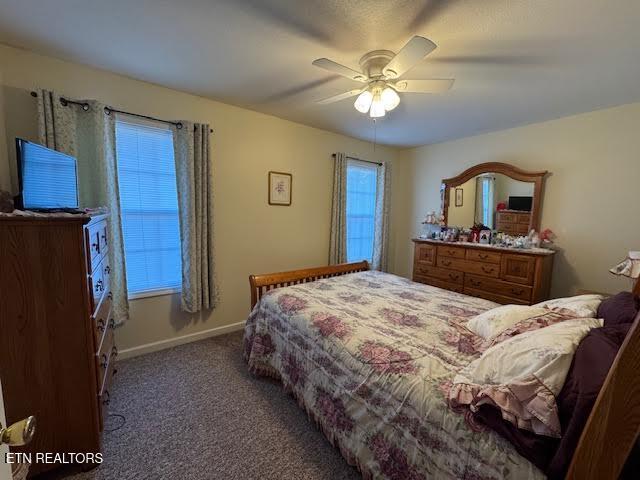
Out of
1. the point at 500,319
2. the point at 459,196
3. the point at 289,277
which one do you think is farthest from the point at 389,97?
the point at 459,196

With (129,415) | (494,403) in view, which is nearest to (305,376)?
(494,403)

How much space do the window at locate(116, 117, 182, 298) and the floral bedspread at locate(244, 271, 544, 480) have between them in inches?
44.2

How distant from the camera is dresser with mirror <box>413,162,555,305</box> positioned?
9.29 ft

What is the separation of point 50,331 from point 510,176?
14.1 feet

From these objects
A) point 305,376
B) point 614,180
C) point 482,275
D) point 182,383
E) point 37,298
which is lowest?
point 182,383

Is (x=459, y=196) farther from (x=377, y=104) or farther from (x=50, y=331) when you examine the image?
(x=50, y=331)

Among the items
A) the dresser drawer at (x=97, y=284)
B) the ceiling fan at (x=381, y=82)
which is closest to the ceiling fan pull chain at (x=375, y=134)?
the ceiling fan at (x=381, y=82)

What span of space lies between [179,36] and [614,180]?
3938 mm

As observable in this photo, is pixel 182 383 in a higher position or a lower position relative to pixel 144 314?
lower

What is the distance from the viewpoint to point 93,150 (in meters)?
2.14

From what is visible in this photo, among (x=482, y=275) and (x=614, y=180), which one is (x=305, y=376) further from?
(x=614, y=180)

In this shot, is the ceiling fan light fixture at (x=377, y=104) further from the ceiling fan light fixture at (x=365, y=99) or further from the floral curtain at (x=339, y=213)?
the floral curtain at (x=339, y=213)

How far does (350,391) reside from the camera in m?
1.41

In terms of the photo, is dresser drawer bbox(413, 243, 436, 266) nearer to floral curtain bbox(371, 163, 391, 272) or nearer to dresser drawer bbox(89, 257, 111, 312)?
floral curtain bbox(371, 163, 391, 272)
